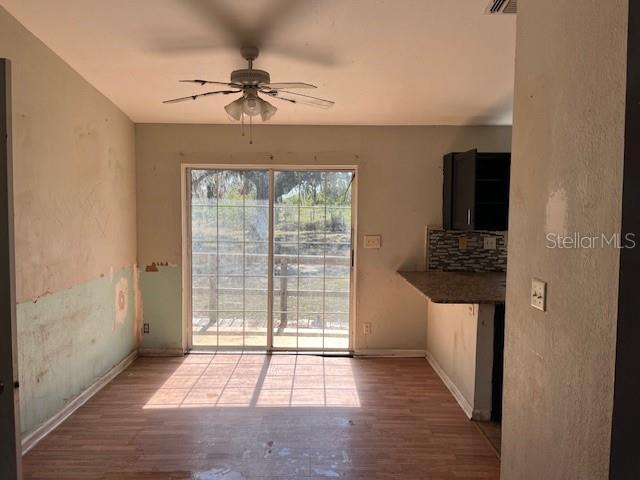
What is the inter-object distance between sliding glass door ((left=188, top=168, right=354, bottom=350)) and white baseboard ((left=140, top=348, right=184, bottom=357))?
0.66 ft

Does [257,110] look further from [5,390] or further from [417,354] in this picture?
[417,354]

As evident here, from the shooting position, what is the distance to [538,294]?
1.33 meters

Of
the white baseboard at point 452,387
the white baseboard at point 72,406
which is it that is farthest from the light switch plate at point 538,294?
the white baseboard at point 72,406

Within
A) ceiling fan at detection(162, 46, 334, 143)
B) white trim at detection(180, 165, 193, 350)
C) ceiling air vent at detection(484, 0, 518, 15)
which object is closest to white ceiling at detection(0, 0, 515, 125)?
ceiling air vent at detection(484, 0, 518, 15)

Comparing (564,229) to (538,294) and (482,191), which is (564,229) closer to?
(538,294)

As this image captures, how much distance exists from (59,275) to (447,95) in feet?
10.2

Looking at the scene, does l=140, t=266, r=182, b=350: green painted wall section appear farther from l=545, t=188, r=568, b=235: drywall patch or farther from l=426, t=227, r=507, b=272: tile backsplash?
l=545, t=188, r=568, b=235: drywall patch

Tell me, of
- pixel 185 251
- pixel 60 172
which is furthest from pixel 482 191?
pixel 60 172

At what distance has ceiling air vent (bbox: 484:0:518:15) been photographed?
6.18 feet

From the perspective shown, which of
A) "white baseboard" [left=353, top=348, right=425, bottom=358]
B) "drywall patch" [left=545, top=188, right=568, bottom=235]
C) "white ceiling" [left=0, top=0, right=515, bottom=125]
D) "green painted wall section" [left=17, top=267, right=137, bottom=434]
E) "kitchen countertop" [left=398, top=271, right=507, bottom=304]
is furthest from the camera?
"white baseboard" [left=353, top=348, right=425, bottom=358]

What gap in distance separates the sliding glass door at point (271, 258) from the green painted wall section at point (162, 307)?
0.17 meters

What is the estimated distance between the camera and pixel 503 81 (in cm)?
282

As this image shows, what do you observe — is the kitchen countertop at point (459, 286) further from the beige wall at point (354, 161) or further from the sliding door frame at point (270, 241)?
the sliding door frame at point (270, 241)

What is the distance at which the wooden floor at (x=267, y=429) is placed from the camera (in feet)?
7.03
